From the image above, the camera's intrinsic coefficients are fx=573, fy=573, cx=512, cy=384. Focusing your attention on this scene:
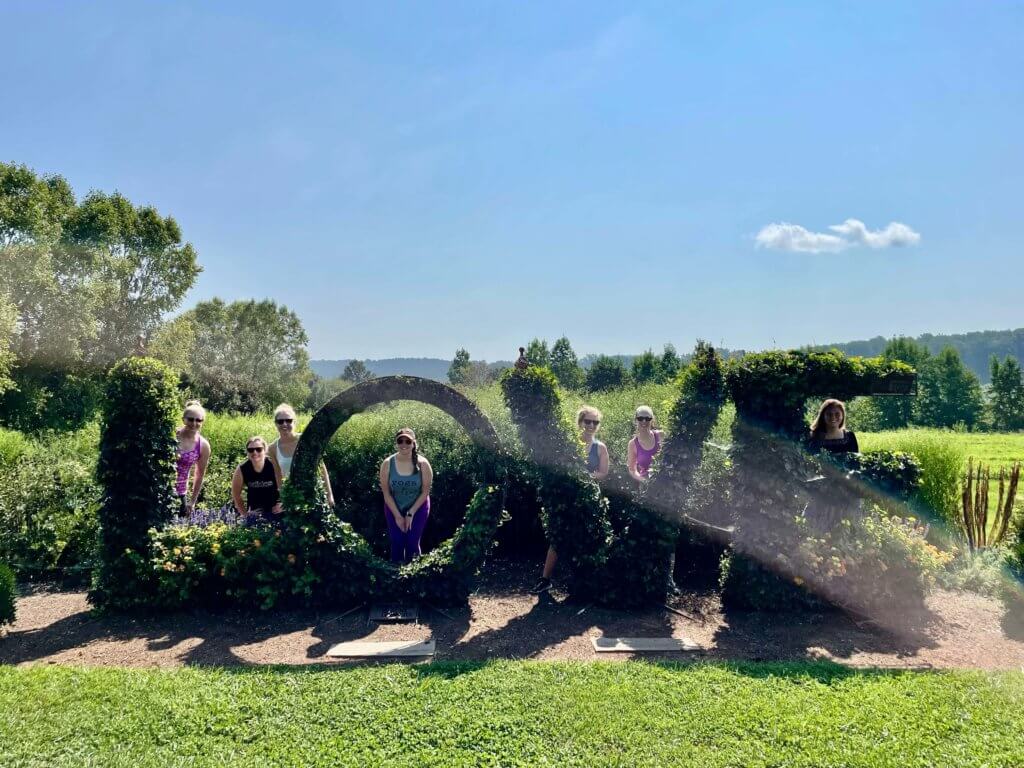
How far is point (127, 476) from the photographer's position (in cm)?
579

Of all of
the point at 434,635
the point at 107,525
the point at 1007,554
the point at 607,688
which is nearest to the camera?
the point at 607,688

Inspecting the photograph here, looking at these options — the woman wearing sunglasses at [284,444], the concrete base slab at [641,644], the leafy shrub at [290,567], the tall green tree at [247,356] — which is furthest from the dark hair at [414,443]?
the tall green tree at [247,356]

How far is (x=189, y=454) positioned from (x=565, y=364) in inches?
2167

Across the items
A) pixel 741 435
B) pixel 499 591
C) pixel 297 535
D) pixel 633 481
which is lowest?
pixel 499 591

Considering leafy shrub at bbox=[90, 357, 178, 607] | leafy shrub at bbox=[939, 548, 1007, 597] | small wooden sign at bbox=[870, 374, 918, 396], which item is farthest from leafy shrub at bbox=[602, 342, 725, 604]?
leafy shrub at bbox=[90, 357, 178, 607]

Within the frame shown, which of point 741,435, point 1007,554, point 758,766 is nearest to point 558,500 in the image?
point 741,435

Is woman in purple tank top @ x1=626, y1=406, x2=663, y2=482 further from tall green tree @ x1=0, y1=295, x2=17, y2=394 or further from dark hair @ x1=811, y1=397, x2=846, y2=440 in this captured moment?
tall green tree @ x1=0, y1=295, x2=17, y2=394

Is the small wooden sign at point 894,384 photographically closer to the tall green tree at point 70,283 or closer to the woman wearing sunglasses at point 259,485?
the woman wearing sunglasses at point 259,485

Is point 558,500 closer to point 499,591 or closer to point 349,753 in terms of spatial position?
point 499,591

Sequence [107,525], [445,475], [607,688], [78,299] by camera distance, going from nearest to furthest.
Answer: [607,688] → [107,525] → [445,475] → [78,299]

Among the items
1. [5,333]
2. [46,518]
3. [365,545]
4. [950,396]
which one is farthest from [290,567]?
[950,396]

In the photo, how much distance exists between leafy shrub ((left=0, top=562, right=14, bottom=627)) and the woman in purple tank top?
607 cm

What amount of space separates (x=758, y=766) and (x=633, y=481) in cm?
327

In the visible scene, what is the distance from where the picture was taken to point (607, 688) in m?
4.13
